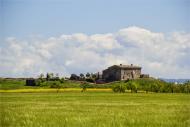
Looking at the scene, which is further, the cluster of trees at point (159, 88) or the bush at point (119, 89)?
the cluster of trees at point (159, 88)

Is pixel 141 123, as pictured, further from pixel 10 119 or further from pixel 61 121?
pixel 10 119

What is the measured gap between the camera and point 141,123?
2267cm

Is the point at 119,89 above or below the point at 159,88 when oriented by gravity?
below

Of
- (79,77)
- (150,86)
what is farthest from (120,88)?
(79,77)

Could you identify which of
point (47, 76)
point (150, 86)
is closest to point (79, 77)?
point (47, 76)

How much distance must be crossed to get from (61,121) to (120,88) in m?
93.3

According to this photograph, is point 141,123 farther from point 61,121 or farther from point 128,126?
point 61,121

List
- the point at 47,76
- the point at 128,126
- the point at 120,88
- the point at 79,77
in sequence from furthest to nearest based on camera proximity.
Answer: the point at 79,77 < the point at 47,76 < the point at 120,88 < the point at 128,126

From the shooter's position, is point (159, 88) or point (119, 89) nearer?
point (119, 89)

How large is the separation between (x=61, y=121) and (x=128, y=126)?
3.99m

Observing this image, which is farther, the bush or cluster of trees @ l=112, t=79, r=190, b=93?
cluster of trees @ l=112, t=79, r=190, b=93

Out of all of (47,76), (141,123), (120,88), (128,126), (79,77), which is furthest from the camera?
(79,77)

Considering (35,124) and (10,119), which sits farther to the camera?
(10,119)

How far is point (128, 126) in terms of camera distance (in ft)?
69.8
